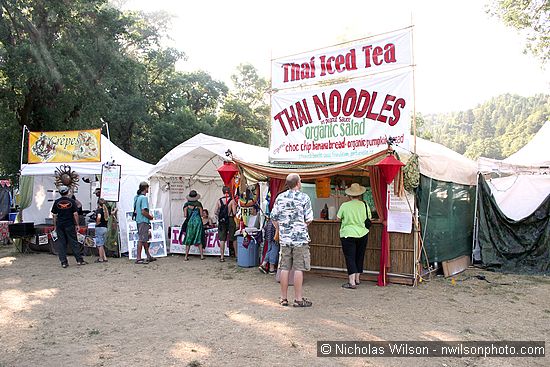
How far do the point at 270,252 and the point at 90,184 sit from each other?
273 inches

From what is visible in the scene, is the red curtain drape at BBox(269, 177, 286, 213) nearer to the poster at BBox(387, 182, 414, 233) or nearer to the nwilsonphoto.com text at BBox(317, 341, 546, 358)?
the poster at BBox(387, 182, 414, 233)

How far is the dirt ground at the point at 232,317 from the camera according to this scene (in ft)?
13.8

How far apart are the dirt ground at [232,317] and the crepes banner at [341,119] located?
231cm

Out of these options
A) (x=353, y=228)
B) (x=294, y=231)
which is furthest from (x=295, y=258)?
(x=353, y=228)

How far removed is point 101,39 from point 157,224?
769 centimetres

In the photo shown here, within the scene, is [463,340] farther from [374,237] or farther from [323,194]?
[323,194]

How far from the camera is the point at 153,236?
10.6m

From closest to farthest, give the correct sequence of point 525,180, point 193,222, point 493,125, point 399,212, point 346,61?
point 399,212
point 346,61
point 193,222
point 525,180
point 493,125

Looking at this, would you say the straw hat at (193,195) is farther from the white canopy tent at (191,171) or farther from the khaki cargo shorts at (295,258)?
the khaki cargo shorts at (295,258)

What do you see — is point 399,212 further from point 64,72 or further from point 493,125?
point 493,125

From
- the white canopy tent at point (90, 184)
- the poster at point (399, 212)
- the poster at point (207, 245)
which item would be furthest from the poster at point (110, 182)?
the poster at point (399, 212)

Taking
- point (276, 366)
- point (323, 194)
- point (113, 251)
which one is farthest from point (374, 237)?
point (113, 251)

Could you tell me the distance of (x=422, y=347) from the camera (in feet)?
14.5

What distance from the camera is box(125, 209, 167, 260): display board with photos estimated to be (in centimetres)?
1027
